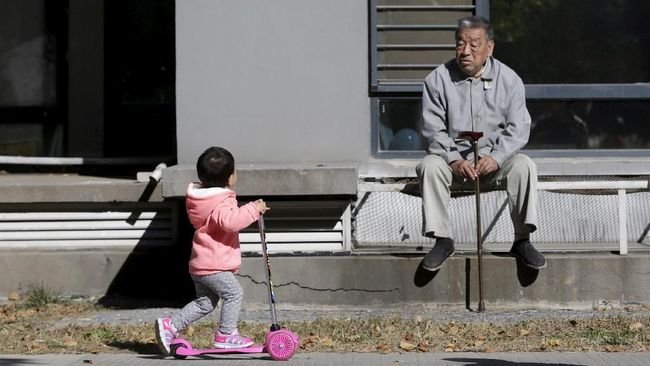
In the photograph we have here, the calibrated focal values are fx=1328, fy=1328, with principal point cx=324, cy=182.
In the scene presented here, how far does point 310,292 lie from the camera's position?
9.62 m

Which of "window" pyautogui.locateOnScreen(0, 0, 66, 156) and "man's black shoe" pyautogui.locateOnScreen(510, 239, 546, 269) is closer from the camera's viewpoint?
"man's black shoe" pyautogui.locateOnScreen(510, 239, 546, 269)

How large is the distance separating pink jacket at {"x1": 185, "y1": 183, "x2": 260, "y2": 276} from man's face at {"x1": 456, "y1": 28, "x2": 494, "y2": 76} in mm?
2321

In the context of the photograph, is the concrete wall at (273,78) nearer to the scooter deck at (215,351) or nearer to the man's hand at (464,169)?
the man's hand at (464,169)

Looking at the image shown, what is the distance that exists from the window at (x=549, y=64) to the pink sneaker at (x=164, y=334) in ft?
9.40

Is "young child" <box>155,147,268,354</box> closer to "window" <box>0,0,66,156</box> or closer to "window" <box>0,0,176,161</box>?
"window" <box>0,0,176,161</box>

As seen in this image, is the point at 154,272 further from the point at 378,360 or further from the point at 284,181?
the point at 378,360

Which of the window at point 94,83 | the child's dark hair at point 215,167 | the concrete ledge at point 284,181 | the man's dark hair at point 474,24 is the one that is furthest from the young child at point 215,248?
the window at point 94,83

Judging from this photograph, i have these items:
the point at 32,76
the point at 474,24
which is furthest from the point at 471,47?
the point at 32,76

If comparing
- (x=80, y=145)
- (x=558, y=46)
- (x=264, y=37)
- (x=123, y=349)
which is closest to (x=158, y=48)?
(x=80, y=145)

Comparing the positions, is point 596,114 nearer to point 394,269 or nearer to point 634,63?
point 634,63

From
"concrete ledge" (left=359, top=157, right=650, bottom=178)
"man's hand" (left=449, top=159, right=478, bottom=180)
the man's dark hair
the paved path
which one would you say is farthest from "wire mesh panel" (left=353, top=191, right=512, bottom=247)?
the paved path

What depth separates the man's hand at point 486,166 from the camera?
9242 millimetres

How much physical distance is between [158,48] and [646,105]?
5080 mm

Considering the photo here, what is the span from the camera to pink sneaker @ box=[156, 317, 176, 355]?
789 cm
